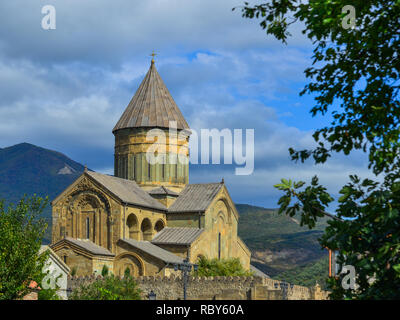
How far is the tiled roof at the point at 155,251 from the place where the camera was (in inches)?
1539

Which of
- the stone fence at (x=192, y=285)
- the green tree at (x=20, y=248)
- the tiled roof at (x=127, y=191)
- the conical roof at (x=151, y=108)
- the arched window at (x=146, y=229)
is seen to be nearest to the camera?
the green tree at (x=20, y=248)

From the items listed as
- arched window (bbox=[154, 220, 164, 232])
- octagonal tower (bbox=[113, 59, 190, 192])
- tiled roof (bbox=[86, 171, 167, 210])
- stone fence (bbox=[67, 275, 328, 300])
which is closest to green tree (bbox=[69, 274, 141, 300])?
stone fence (bbox=[67, 275, 328, 300])

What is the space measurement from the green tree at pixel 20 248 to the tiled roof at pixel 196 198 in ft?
62.8

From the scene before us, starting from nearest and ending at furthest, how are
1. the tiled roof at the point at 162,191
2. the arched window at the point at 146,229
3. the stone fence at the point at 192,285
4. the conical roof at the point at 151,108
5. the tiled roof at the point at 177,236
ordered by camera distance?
1. the stone fence at the point at 192,285
2. the tiled roof at the point at 177,236
3. the arched window at the point at 146,229
4. the tiled roof at the point at 162,191
5. the conical roof at the point at 151,108

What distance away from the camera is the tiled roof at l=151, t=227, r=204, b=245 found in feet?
138

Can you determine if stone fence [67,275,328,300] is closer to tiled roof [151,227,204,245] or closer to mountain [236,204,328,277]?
tiled roof [151,227,204,245]

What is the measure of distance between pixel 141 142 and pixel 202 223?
8273mm

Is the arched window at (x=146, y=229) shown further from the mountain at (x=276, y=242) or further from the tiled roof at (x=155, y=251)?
the mountain at (x=276, y=242)

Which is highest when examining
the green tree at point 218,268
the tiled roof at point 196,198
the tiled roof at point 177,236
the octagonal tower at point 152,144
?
the octagonal tower at point 152,144

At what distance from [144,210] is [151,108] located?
9.31 meters

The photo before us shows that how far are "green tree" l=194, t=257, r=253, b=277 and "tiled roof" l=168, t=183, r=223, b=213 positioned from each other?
14.4ft

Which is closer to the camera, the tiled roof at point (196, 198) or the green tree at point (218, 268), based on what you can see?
the green tree at point (218, 268)

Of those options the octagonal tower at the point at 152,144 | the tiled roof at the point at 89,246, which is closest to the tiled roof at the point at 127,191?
the octagonal tower at the point at 152,144

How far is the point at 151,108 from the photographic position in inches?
1903
